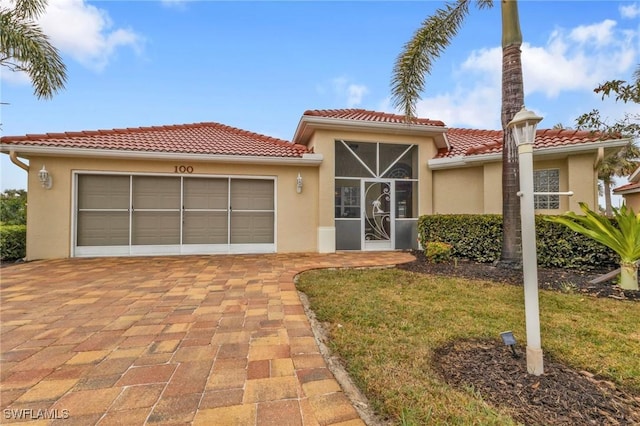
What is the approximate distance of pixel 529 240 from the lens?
237cm

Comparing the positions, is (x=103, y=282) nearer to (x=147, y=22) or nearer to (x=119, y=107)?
(x=147, y=22)

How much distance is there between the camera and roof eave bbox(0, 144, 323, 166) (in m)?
7.49

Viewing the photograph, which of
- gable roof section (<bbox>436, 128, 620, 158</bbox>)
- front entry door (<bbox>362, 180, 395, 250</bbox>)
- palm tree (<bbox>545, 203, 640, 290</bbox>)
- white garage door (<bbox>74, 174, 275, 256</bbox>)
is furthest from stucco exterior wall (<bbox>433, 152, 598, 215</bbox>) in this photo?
white garage door (<bbox>74, 174, 275, 256</bbox>)

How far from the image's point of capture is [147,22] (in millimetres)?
8875

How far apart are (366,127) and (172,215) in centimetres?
711

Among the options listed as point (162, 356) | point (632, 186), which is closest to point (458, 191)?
point (162, 356)

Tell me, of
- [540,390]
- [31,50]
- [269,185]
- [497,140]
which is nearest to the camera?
[540,390]

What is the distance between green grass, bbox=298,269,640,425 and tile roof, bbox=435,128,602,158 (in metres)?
3.89

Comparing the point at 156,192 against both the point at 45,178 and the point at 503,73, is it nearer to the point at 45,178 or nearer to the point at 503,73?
the point at 45,178

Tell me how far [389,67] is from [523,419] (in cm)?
857

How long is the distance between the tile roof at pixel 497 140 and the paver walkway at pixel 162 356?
701cm

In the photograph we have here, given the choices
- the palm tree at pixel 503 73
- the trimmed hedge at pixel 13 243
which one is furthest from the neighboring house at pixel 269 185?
the palm tree at pixel 503 73

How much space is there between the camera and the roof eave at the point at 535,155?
6.99 m

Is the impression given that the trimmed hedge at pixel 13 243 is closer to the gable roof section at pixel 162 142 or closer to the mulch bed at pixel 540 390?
the gable roof section at pixel 162 142
